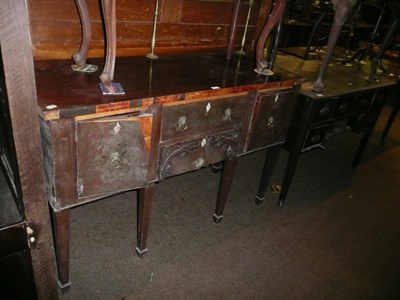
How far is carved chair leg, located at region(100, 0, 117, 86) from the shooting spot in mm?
1085

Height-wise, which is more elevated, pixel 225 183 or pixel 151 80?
pixel 151 80

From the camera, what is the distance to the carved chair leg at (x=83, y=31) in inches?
45.5

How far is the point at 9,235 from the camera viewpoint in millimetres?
728

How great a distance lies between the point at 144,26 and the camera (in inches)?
63.9

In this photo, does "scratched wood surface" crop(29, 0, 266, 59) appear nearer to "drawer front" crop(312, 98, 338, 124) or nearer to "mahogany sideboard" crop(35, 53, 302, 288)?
"mahogany sideboard" crop(35, 53, 302, 288)

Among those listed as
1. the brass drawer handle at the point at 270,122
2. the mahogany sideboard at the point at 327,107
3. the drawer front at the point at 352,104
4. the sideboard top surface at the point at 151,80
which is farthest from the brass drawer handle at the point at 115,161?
the drawer front at the point at 352,104

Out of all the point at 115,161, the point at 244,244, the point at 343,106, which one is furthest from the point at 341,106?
the point at 115,161

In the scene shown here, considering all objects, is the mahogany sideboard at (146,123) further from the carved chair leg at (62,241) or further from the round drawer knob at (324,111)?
the round drawer knob at (324,111)

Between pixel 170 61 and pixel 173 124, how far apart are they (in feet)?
1.61

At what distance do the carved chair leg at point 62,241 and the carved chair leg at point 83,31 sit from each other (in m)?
0.60

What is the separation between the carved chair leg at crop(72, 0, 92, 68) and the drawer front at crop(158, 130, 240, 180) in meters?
0.48

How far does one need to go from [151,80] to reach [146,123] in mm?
236

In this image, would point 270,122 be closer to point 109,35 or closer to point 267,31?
point 267,31

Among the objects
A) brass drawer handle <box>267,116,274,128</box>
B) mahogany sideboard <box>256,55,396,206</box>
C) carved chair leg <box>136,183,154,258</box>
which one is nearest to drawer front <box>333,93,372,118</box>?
mahogany sideboard <box>256,55,396,206</box>
